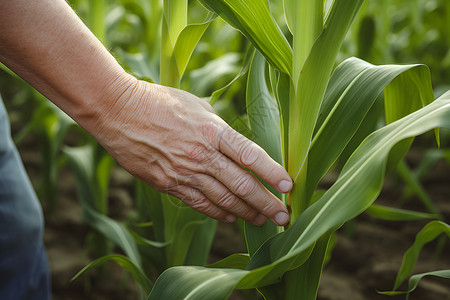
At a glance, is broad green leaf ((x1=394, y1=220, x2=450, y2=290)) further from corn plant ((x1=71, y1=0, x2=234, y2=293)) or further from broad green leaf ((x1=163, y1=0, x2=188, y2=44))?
broad green leaf ((x1=163, y1=0, x2=188, y2=44))

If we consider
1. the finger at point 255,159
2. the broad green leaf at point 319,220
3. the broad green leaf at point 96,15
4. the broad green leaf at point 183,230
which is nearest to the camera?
the broad green leaf at point 319,220

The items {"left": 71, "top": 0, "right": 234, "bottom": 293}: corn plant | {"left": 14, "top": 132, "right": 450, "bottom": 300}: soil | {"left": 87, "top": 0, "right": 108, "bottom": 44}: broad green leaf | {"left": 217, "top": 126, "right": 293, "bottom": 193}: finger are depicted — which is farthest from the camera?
{"left": 14, "top": 132, "right": 450, "bottom": 300}: soil

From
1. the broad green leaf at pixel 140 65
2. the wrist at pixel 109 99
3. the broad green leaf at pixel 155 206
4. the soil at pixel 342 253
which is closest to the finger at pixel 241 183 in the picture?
the wrist at pixel 109 99

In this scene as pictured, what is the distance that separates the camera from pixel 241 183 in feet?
1.93

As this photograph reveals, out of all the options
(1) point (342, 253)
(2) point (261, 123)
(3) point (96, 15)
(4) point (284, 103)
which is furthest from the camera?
(1) point (342, 253)

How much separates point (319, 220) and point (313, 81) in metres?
0.17

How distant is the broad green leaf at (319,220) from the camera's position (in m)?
0.47

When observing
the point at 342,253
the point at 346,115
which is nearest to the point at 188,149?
the point at 346,115

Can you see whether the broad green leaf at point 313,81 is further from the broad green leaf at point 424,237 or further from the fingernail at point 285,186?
the broad green leaf at point 424,237

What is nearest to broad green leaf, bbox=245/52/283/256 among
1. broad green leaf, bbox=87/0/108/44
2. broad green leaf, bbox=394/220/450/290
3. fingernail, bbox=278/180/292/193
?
fingernail, bbox=278/180/292/193

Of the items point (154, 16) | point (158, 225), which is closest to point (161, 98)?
point (158, 225)

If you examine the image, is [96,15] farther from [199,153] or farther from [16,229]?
[199,153]

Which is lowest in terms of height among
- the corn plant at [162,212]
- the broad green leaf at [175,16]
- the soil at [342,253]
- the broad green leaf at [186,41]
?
the soil at [342,253]

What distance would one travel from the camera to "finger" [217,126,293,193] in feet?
1.88
